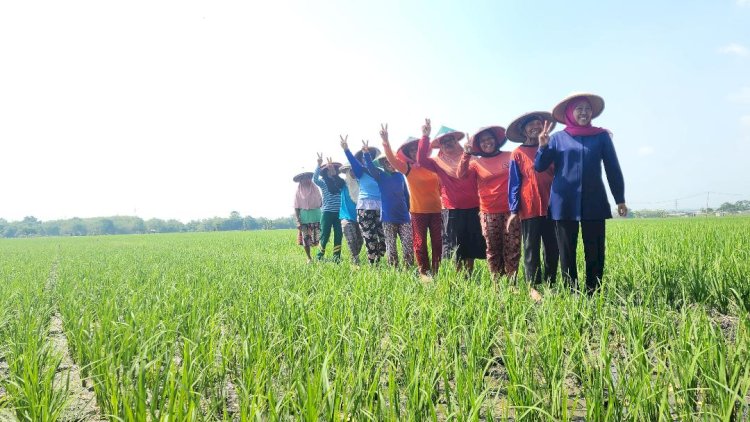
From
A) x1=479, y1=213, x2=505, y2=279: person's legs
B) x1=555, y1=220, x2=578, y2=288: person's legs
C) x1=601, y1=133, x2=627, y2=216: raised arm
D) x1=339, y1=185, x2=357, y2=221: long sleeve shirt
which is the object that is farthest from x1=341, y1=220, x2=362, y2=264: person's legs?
x1=601, y1=133, x2=627, y2=216: raised arm

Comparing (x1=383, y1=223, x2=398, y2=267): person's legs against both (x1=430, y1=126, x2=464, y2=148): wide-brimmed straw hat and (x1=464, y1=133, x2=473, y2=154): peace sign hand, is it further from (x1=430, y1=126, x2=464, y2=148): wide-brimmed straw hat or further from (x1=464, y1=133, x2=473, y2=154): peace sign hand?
(x1=464, y1=133, x2=473, y2=154): peace sign hand

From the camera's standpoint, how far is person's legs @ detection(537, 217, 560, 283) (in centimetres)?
388

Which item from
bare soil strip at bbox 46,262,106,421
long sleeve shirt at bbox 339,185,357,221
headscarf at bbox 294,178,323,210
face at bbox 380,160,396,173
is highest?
face at bbox 380,160,396,173

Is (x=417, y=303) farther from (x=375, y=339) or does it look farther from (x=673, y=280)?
(x=673, y=280)

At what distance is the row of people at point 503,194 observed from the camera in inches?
135

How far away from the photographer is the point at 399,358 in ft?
6.75

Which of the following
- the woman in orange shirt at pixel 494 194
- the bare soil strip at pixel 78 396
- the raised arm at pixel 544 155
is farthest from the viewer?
the woman in orange shirt at pixel 494 194

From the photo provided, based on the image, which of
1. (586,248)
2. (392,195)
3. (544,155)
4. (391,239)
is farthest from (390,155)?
(586,248)

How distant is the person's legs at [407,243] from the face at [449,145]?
1.11 metres

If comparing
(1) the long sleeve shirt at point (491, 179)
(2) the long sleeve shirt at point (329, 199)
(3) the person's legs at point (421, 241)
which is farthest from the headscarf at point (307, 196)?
(1) the long sleeve shirt at point (491, 179)

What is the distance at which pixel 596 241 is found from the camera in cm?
344

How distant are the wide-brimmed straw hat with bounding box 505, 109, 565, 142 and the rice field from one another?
4.72 ft

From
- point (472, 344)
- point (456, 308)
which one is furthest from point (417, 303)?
point (472, 344)

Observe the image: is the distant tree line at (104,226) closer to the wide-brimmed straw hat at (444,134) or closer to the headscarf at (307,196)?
the headscarf at (307,196)
